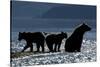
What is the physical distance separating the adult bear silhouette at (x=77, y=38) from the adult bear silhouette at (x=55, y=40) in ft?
0.51

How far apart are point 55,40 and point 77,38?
1.27 feet

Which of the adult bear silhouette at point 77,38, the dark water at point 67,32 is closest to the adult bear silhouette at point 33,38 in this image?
the dark water at point 67,32

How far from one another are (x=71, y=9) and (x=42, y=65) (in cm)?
99

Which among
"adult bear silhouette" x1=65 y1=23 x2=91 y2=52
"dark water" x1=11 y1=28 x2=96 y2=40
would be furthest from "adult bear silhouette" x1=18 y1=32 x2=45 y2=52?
"adult bear silhouette" x1=65 y1=23 x2=91 y2=52

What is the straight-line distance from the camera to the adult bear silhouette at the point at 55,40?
12.2ft

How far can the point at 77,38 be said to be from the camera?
3.90 m

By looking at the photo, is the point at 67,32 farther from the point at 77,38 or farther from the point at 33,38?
the point at 33,38

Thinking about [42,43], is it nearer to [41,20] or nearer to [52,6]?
[41,20]

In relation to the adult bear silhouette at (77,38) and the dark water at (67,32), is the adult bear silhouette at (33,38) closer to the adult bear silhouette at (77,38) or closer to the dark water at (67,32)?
the dark water at (67,32)

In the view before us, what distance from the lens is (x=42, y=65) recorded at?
12.1ft

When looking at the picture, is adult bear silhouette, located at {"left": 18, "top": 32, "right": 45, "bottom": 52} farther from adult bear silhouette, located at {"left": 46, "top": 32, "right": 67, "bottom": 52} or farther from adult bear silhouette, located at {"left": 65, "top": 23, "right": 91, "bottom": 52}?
adult bear silhouette, located at {"left": 65, "top": 23, "right": 91, "bottom": 52}

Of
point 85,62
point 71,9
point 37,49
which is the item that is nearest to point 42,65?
point 37,49

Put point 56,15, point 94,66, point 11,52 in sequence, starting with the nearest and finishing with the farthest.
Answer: point 11,52, point 56,15, point 94,66

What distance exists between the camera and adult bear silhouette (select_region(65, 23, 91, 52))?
384 centimetres
